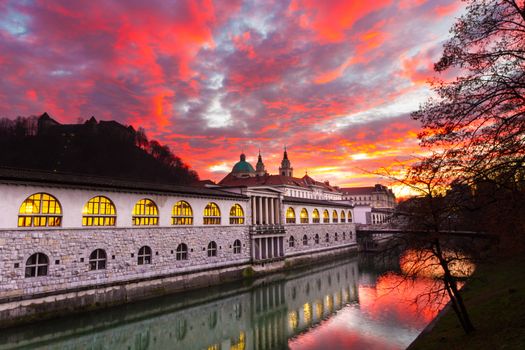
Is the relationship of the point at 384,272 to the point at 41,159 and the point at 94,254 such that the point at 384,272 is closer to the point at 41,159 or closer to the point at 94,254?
the point at 94,254

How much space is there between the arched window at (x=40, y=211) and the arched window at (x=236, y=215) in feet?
70.8

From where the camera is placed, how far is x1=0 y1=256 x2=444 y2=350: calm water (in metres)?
22.2

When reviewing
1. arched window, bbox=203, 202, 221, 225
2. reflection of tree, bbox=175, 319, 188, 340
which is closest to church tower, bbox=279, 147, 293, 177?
arched window, bbox=203, 202, 221, 225

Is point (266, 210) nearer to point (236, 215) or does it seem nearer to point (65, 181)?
point (236, 215)

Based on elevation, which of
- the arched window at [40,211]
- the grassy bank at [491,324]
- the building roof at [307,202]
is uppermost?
the building roof at [307,202]

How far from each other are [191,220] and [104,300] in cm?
1229

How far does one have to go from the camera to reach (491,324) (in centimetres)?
1499

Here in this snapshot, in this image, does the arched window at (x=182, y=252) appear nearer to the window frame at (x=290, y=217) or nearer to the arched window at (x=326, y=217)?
the window frame at (x=290, y=217)

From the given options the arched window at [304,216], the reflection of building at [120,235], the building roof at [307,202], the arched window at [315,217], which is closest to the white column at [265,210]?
the reflection of building at [120,235]

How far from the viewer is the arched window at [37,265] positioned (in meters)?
25.0

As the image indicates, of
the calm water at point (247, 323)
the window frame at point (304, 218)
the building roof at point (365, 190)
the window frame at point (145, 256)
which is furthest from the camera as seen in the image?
the building roof at point (365, 190)

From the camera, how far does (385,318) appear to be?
2683cm

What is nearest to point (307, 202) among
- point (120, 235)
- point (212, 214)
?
point (212, 214)

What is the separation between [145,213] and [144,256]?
393 cm
